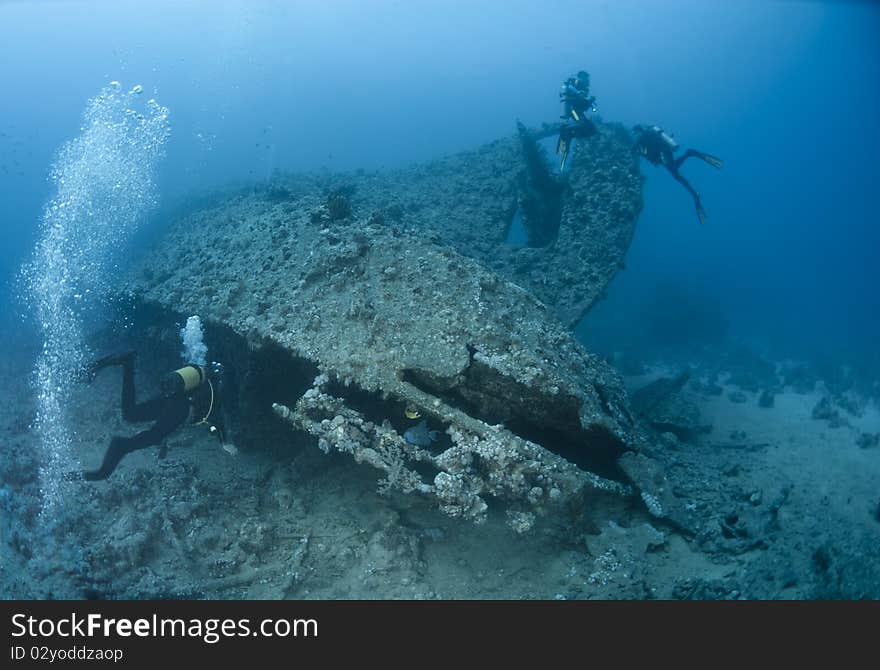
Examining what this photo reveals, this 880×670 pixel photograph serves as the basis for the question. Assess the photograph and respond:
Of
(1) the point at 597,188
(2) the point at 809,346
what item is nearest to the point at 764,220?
(2) the point at 809,346

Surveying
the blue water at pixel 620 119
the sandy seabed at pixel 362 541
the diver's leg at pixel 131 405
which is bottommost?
the sandy seabed at pixel 362 541

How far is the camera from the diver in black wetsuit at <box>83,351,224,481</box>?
598cm

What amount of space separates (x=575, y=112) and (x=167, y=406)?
10.5m

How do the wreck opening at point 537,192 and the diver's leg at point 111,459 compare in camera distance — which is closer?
the diver's leg at point 111,459

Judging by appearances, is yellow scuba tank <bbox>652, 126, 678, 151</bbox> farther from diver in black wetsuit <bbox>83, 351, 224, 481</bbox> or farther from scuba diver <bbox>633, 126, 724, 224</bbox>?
diver in black wetsuit <bbox>83, 351, 224, 481</bbox>

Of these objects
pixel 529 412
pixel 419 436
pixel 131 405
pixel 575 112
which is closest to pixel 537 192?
pixel 575 112

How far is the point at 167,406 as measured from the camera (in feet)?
20.7

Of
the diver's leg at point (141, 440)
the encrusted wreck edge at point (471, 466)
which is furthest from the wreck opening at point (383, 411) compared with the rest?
the diver's leg at point (141, 440)

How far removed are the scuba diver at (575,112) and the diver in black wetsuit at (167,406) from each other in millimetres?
8666

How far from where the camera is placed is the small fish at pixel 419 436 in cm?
518

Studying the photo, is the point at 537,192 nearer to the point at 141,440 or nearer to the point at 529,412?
the point at 529,412

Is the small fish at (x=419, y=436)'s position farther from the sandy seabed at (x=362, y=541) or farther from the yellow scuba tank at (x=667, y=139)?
the yellow scuba tank at (x=667, y=139)

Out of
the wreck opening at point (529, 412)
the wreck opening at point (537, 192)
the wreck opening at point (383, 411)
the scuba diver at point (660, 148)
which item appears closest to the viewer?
the wreck opening at point (529, 412)

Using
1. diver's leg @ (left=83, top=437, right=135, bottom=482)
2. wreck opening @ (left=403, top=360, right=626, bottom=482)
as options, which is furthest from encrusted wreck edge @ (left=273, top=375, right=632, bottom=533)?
diver's leg @ (left=83, top=437, right=135, bottom=482)
